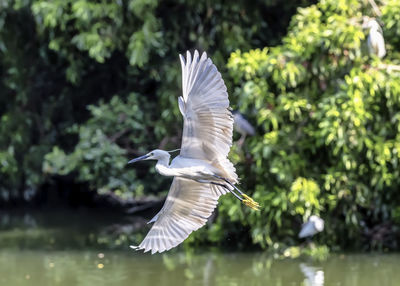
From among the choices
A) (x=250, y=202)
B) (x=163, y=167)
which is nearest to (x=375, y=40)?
(x=250, y=202)

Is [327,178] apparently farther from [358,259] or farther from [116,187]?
[116,187]

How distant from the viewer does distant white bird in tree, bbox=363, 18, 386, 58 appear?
6.21m

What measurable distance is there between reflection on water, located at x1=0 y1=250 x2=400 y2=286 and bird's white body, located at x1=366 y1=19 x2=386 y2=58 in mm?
1588

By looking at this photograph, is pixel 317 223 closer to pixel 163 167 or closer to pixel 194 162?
A: pixel 194 162

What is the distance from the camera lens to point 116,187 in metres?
8.72

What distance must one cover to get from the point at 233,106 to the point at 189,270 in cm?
145

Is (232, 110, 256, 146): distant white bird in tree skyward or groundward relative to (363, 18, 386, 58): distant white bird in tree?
groundward

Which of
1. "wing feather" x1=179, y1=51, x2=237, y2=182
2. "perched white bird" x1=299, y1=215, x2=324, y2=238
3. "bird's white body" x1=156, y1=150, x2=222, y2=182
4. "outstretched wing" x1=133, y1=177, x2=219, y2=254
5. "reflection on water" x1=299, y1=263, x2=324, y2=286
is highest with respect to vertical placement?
"wing feather" x1=179, y1=51, x2=237, y2=182

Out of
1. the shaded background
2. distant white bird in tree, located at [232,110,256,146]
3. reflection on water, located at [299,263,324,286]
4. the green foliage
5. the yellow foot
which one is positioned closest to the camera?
the yellow foot

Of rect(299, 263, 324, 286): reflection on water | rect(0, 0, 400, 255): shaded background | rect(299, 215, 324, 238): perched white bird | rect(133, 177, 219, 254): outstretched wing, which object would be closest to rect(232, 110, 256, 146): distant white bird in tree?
rect(0, 0, 400, 255): shaded background

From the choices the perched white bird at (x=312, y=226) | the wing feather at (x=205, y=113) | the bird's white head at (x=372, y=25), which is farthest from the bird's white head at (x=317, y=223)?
the wing feather at (x=205, y=113)

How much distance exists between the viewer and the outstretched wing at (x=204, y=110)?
3402 mm

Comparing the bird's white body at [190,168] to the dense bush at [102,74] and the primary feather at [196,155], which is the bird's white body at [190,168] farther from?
the dense bush at [102,74]

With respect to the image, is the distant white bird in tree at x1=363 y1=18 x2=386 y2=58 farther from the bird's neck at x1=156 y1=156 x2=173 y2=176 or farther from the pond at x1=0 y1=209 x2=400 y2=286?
the bird's neck at x1=156 y1=156 x2=173 y2=176
